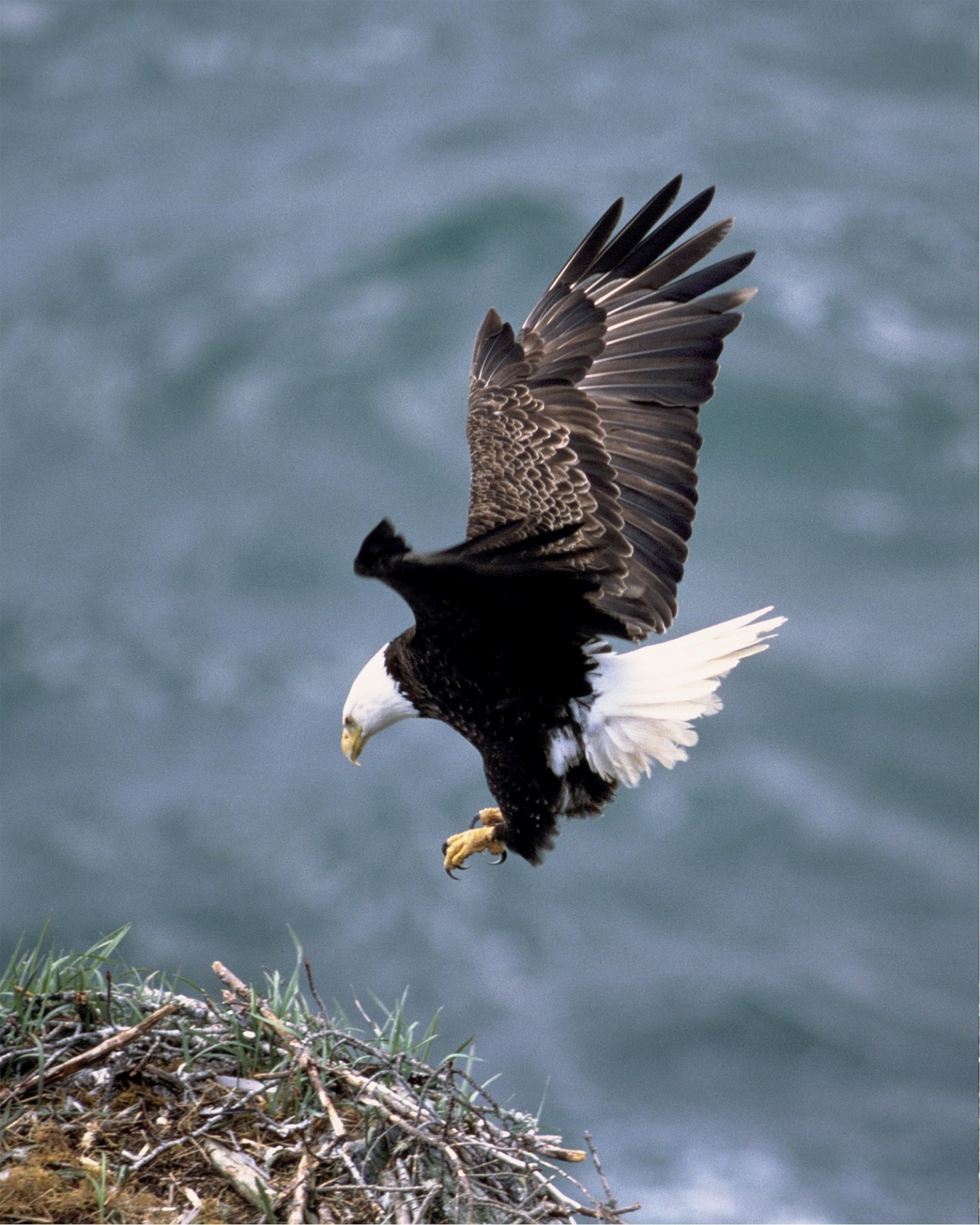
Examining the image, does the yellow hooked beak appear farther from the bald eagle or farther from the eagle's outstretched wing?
the eagle's outstretched wing

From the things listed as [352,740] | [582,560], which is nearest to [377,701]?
[352,740]

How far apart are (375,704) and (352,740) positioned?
0.25 m

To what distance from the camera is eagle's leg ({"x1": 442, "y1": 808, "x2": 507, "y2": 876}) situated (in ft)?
15.9

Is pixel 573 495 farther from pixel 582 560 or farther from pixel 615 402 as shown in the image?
pixel 615 402

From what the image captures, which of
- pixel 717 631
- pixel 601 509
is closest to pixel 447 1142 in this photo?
pixel 717 631

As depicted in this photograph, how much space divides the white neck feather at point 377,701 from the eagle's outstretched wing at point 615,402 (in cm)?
56

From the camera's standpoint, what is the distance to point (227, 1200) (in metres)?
3.51

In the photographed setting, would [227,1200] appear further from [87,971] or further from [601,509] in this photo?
[601,509]

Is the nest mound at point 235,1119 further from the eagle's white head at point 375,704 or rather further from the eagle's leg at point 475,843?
the eagle's white head at point 375,704

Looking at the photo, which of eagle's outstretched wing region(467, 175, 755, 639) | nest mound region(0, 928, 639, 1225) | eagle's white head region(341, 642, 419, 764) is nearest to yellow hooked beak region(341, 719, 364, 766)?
eagle's white head region(341, 642, 419, 764)

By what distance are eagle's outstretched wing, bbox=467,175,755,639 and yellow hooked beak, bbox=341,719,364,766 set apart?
81 cm

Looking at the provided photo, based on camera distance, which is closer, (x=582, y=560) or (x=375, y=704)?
(x=582, y=560)

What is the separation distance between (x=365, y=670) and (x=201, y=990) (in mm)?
1281

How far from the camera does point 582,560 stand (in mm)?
4371
